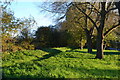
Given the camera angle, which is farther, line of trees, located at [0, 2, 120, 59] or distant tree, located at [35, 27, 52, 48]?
distant tree, located at [35, 27, 52, 48]

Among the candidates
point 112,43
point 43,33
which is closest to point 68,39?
point 43,33

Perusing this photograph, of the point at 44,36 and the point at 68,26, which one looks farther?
the point at 44,36

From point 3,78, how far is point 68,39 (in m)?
32.6

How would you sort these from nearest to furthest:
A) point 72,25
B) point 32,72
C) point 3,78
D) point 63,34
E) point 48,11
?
point 3,78, point 32,72, point 48,11, point 72,25, point 63,34

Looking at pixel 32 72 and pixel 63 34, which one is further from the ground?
pixel 63 34

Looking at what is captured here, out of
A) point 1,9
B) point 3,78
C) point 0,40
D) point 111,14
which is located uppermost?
point 111,14

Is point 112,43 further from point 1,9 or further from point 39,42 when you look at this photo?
point 1,9

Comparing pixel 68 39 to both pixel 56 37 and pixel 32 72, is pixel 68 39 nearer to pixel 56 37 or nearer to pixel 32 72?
pixel 56 37

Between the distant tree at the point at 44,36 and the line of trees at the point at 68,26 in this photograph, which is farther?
the distant tree at the point at 44,36

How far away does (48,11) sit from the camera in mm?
15102

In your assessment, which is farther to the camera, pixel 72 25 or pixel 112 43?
pixel 112 43

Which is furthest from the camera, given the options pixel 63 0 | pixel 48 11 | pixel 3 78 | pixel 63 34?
pixel 63 34

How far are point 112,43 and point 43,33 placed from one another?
693 inches

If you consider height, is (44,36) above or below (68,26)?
below
